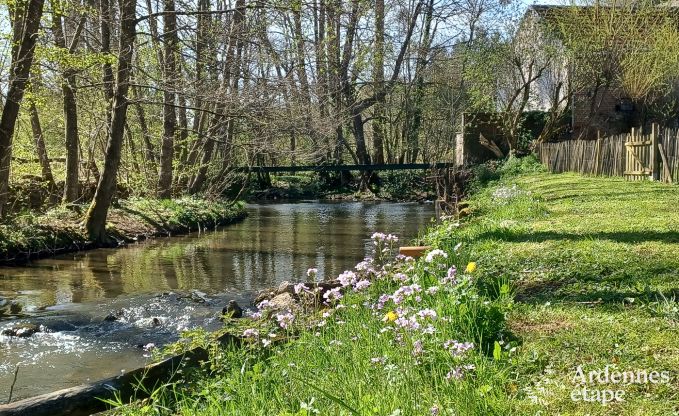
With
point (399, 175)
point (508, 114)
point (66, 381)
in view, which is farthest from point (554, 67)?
point (66, 381)

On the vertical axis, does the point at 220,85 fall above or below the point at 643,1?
below

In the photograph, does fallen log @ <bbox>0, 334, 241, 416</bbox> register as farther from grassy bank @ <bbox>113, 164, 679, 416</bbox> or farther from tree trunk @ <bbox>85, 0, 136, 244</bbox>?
tree trunk @ <bbox>85, 0, 136, 244</bbox>

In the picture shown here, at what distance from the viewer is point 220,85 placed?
1617cm

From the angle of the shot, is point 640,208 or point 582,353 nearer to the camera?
point 582,353

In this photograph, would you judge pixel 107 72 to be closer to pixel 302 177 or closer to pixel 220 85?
pixel 220 85

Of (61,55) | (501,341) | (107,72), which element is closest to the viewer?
(501,341)

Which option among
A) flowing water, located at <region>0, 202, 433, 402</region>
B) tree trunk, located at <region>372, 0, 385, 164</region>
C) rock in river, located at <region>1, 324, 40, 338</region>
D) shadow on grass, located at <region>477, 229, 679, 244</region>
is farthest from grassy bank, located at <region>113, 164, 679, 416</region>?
tree trunk, located at <region>372, 0, 385, 164</region>

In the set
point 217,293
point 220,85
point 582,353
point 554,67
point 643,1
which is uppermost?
point 643,1

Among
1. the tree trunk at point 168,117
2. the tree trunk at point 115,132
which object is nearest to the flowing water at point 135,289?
the tree trunk at point 115,132

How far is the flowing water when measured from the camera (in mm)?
6293

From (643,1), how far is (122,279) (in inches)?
942

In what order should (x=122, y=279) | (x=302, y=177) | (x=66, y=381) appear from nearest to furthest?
(x=66, y=381), (x=122, y=279), (x=302, y=177)

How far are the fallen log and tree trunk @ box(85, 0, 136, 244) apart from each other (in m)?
10.7

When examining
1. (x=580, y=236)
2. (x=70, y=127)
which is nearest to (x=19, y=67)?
(x=70, y=127)
